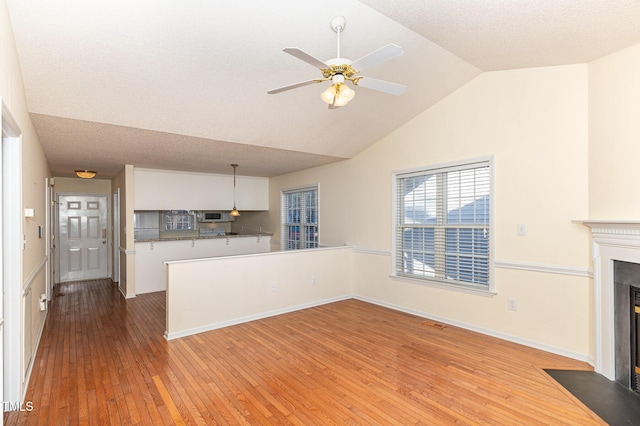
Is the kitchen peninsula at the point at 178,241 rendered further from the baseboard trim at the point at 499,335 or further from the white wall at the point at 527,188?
the white wall at the point at 527,188

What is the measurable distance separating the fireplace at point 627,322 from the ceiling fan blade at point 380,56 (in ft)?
8.44

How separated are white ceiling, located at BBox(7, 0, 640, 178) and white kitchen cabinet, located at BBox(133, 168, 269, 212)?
1.86m

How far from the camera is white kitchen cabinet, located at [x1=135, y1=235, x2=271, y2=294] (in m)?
6.08

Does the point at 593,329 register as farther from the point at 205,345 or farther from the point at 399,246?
the point at 205,345

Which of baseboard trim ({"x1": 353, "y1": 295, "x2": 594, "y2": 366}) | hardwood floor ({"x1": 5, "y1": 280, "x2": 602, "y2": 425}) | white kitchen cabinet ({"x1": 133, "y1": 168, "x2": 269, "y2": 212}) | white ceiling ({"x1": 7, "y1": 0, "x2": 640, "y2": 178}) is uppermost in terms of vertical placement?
white ceiling ({"x1": 7, "y1": 0, "x2": 640, "y2": 178})

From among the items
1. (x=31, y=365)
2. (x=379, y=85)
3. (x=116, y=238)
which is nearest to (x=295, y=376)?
(x=31, y=365)

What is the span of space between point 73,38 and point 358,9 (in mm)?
2127

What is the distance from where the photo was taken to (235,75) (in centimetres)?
317

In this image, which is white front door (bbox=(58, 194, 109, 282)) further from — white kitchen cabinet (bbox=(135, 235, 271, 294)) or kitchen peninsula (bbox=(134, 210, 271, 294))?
white kitchen cabinet (bbox=(135, 235, 271, 294))

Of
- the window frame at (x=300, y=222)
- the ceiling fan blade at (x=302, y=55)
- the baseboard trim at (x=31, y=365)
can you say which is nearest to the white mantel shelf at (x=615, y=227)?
the ceiling fan blade at (x=302, y=55)

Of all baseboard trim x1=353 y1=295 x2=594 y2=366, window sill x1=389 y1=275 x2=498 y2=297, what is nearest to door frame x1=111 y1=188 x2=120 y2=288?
baseboard trim x1=353 y1=295 x2=594 y2=366

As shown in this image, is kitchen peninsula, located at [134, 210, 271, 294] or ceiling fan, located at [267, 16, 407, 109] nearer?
ceiling fan, located at [267, 16, 407, 109]

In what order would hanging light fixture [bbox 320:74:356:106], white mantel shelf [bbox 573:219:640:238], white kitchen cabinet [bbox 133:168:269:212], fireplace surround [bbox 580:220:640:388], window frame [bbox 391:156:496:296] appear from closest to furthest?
hanging light fixture [bbox 320:74:356:106] → white mantel shelf [bbox 573:219:640:238] → fireplace surround [bbox 580:220:640:388] → window frame [bbox 391:156:496:296] → white kitchen cabinet [bbox 133:168:269:212]

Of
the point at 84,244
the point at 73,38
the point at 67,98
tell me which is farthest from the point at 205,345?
the point at 84,244
